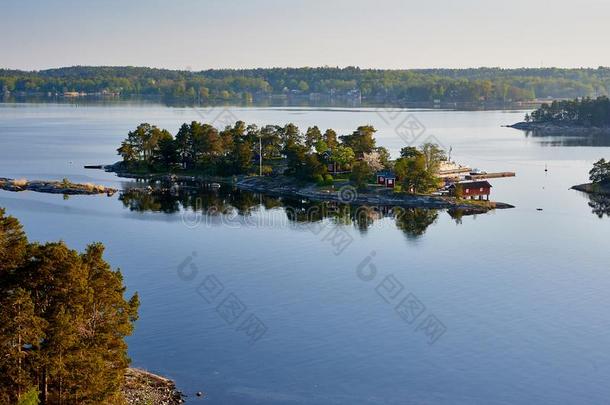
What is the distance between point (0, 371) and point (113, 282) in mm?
2960

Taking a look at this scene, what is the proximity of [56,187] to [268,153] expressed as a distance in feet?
49.5

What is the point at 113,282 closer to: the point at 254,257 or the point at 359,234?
the point at 254,257

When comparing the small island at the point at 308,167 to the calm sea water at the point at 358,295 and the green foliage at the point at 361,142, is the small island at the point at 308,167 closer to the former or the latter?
the green foliage at the point at 361,142

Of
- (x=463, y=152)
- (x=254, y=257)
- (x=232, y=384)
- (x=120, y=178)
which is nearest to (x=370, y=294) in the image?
(x=254, y=257)

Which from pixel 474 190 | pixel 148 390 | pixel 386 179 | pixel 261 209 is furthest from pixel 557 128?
pixel 148 390

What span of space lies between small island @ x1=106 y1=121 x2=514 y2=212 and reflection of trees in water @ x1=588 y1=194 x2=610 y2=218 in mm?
4876

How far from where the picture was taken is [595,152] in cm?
7269

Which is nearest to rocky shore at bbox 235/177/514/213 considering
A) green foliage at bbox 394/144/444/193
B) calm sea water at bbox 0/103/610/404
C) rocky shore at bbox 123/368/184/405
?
green foliage at bbox 394/144/444/193

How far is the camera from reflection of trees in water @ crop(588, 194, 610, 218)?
42750 millimetres

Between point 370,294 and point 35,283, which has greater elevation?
point 35,283

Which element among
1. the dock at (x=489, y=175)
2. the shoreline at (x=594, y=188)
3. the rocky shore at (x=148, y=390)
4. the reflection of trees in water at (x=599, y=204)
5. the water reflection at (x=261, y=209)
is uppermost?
the dock at (x=489, y=175)

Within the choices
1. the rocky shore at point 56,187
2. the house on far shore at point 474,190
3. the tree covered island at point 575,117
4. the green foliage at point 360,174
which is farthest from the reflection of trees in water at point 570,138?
the rocky shore at point 56,187

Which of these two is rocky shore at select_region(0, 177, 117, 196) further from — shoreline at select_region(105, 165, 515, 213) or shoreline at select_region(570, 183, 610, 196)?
shoreline at select_region(570, 183, 610, 196)

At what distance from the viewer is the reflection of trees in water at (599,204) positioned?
42750 millimetres
